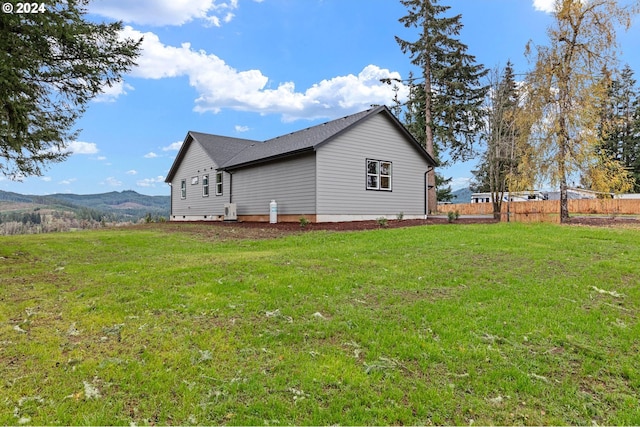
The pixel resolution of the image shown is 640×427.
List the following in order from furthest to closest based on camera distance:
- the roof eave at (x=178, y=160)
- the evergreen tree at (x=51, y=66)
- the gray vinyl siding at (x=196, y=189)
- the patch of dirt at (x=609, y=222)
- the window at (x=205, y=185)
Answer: the roof eave at (x=178, y=160), the window at (x=205, y=185), the gray vinyl siding at (x=196, y=189), the patch of dirt at (x=609, y=222), the evergreen tree at (x=51, y=66)

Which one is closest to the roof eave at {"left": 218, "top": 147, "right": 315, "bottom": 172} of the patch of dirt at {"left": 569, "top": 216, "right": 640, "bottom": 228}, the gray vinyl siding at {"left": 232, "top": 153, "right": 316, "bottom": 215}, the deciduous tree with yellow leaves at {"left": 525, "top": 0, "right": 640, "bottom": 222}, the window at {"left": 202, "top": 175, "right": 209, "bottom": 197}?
the gray vinyl siding at {"left": 232, "top": 153, "right": 316, "bottom": 215}

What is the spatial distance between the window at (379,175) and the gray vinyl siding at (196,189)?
839 cm

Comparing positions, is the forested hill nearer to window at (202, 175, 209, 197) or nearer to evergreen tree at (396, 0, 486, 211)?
window at (202, 175, 209, 197)

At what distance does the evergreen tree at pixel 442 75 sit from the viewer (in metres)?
25.9

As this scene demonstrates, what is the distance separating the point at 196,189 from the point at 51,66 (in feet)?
53.5

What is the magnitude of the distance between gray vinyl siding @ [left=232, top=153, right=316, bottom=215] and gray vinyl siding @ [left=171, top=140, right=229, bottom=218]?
1942 mm

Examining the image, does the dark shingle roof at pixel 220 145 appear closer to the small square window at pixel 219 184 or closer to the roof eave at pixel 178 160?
the small square window at pixel 219 184

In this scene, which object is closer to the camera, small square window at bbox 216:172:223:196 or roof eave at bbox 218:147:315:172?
roof eave at bbox 218:147:315:172

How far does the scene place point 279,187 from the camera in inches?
642

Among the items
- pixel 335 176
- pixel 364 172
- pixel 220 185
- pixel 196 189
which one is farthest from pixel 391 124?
pixel 196 189

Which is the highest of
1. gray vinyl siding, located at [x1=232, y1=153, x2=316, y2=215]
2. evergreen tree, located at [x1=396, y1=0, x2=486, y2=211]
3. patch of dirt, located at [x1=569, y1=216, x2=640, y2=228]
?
evergreen tree, located at [x1=396, y1=0, x2=486, y2=211]

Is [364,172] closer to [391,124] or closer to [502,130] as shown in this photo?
Result: [391,124]

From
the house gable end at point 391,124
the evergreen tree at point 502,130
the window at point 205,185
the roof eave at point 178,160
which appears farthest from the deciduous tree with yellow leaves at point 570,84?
the roof eave at point 178,160

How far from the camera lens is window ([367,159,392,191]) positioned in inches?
640
